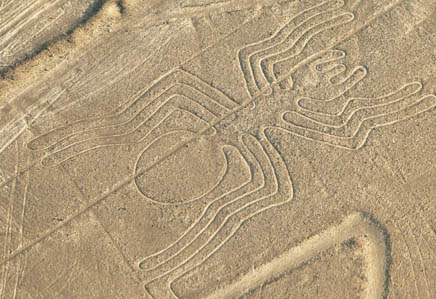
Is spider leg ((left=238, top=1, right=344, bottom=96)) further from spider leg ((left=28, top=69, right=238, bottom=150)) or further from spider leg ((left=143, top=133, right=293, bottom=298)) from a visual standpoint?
spider leg ((left=143, top=133, right=293, bottom=298))

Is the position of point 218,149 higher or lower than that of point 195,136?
lower

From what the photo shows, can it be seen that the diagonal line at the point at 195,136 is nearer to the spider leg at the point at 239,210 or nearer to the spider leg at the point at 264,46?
the spider leg at the point at 264,46

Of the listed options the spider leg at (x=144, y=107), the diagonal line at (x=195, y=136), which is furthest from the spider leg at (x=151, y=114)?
the diagonal line at (x=195, y=136)

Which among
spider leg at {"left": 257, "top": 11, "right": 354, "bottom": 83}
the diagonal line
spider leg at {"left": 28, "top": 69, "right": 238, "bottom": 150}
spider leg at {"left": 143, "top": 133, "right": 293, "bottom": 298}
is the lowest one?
spider leg at {"left": 143, "top": 133, "right": 293, "bottom": 298}

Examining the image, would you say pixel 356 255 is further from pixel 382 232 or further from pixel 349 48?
pixel 349 48

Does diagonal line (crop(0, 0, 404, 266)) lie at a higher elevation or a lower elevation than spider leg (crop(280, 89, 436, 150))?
higher

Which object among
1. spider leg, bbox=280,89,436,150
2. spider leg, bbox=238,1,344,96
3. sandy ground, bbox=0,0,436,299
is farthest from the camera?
spider leg, bbox=238,1,344,96

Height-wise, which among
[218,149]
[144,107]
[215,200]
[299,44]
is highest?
[144,107]

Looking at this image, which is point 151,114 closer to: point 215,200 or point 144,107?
point 144,107

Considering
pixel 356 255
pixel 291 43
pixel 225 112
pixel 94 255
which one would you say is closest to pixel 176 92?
pixel 225 112

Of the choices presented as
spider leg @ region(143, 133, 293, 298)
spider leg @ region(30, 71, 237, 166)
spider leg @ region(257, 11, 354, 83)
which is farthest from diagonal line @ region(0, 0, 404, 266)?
spider leg @ region(143, 133, 293, 298)

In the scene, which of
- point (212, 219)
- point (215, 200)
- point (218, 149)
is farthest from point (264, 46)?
point (212, 219)
